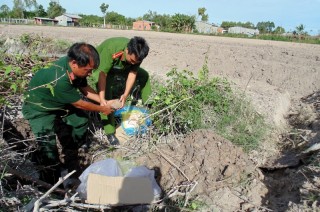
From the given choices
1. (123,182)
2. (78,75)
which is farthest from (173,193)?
(78,75)

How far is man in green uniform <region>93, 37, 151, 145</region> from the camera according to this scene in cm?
354

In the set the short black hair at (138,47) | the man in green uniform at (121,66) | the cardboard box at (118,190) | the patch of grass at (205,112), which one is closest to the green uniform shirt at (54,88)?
the man in green uniform at (121,66)

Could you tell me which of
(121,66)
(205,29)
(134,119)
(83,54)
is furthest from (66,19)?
(83,54)

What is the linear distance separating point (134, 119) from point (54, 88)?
1.31 m

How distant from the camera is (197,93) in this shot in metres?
4.35

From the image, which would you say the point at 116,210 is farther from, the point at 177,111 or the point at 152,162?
the point at 177,111

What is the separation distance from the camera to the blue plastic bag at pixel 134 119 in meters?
4.01

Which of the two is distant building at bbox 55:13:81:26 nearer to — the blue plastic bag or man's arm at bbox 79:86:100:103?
the blue plastic bag

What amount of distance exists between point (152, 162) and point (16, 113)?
1.69m

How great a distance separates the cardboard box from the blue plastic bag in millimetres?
1171

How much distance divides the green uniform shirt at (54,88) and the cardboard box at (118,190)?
811mm

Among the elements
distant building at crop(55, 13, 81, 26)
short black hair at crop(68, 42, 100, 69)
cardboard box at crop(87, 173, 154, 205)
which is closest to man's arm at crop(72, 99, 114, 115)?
short black hair at crop(68, 42, 100, 69)

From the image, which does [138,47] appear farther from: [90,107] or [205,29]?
[205,29]

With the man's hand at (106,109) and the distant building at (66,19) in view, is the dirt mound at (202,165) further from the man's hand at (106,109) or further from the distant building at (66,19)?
the distant building at (66,19)
